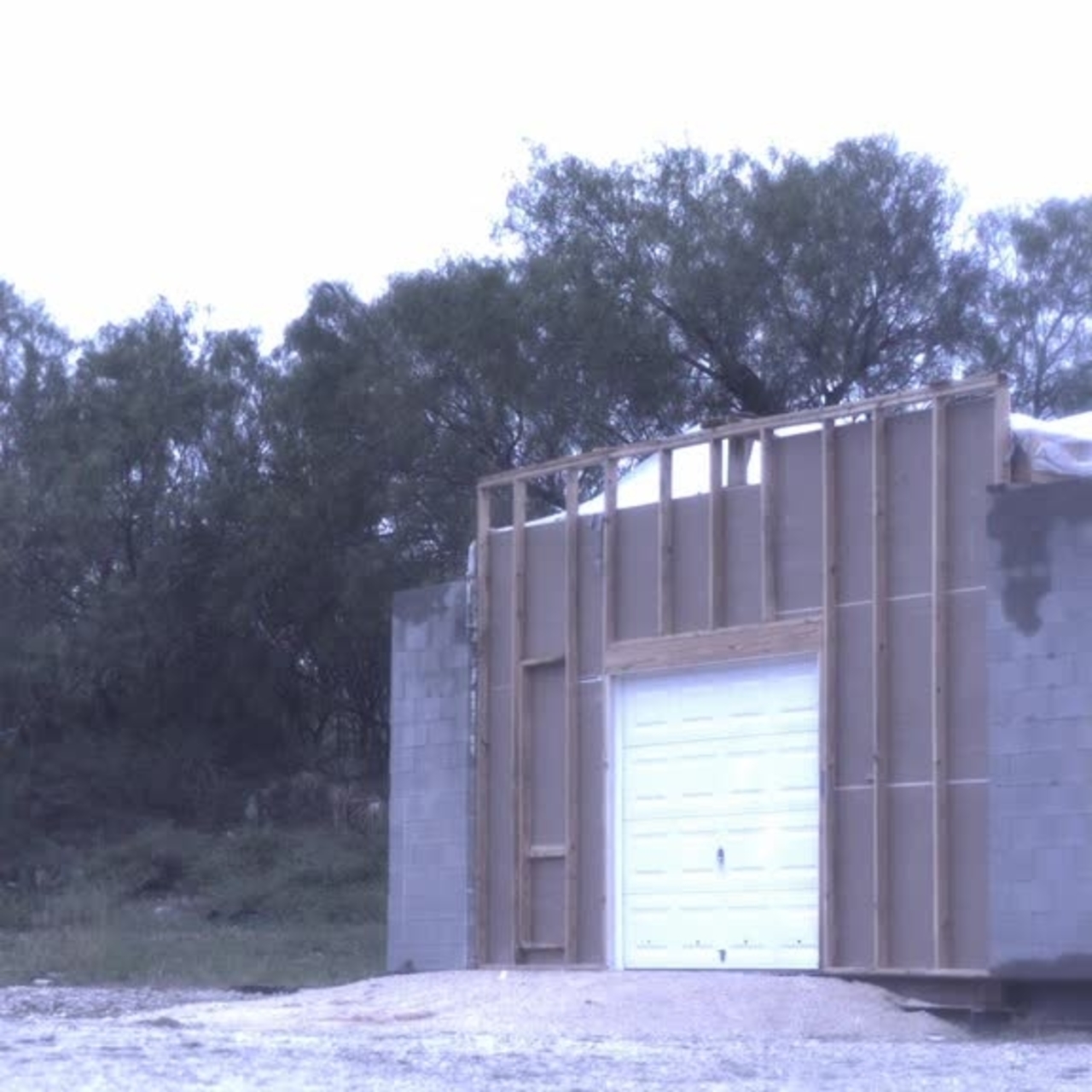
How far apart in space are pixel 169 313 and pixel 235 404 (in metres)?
2.48

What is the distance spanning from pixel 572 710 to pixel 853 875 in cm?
340

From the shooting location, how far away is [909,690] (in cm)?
1725

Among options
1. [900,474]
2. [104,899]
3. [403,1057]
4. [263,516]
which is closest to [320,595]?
[263,516]

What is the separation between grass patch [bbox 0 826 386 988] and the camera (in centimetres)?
2602

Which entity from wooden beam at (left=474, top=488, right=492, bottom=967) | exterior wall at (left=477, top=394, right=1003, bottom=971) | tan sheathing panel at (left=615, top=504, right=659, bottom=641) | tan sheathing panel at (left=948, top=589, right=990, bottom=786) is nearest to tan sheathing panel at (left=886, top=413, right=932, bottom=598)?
exterior wall at (left=477, top=394, right=1003, bottom=971)

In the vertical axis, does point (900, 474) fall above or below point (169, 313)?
below

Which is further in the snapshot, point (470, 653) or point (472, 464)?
point (472, 464)

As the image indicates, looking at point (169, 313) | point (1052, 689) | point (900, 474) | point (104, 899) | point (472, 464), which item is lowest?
point (104, 899)

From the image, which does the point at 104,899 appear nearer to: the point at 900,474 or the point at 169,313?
the point at 169,313

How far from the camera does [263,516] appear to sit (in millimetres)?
41594

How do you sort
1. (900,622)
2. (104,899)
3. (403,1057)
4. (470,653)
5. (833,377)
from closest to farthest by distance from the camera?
(403,1057), (900,622), (470,653), (104,899), (833,377)

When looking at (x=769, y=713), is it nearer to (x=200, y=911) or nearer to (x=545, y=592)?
(x=545, y=592)

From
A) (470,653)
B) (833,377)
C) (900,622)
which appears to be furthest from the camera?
(833,377)

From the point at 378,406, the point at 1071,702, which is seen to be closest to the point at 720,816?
the point at 1071,702
